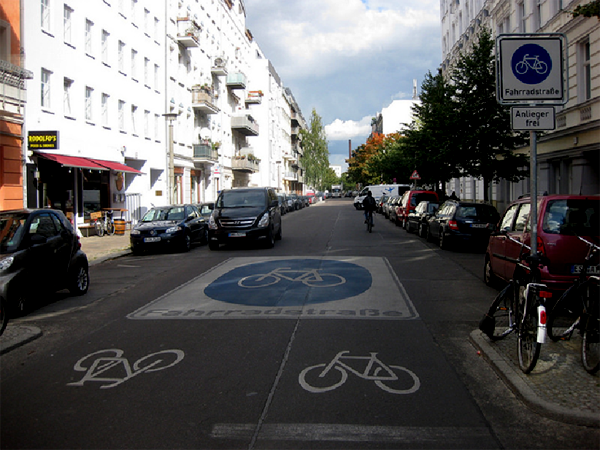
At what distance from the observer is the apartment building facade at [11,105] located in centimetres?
1839

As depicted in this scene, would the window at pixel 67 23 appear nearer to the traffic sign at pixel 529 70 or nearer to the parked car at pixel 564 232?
the parked car at pixel 564 232

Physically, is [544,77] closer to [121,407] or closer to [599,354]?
[599,354]

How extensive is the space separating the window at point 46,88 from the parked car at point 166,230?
21.4 ft

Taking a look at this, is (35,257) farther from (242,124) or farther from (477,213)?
(242,124)

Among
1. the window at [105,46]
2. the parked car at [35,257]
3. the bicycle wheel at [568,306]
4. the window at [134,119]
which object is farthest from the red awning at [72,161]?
the bicycle wheel at [568,306]

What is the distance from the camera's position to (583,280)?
219 inches

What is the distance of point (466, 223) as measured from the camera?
1745cm

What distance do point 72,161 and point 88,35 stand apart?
7.48m

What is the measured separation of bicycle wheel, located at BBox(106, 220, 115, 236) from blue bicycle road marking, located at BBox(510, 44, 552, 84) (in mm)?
22711

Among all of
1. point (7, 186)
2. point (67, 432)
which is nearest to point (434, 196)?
point (7, 186)

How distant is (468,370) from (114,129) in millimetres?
26495

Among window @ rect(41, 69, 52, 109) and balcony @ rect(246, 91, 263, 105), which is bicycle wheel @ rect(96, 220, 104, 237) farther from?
balcony @ rect(246, 91, 263, 105)

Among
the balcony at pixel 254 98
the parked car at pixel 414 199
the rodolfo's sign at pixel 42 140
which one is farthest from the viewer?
the balcony at pixel 254 98

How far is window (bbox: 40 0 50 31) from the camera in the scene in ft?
71.9
